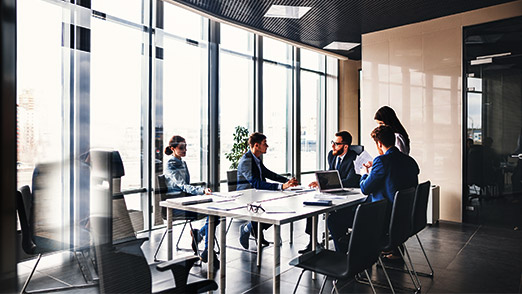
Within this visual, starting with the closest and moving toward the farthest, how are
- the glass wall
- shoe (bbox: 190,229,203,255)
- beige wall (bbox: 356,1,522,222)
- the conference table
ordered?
1. the glass wall
2. shoe (bbox: 190,229,203,255)
3. the conference table
4. beige wall (bbox: 356,1,522,222)

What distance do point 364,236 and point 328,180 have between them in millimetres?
1722

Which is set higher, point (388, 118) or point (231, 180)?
point (388, 118)

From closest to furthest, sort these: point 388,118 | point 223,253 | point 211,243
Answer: point 211,243 < point 223,253 < point 388,118

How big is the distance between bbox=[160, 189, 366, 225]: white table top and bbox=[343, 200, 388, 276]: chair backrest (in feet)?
1.68

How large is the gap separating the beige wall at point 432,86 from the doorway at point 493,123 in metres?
0.14

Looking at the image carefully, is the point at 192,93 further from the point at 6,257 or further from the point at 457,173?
the point at 457,173

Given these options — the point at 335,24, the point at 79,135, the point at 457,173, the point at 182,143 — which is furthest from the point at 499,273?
the point at 335,24

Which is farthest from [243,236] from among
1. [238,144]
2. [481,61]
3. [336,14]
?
[481,61]

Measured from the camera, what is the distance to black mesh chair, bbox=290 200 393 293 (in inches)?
92.3

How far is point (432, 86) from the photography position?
6.26m

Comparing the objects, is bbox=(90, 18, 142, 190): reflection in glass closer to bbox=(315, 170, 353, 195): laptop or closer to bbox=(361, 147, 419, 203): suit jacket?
bbox=(361, 147, 419, 203): suit jacket

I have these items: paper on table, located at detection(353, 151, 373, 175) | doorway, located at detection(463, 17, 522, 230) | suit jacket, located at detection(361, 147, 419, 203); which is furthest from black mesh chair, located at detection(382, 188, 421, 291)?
doorway, located at detection(463, 17, 522, 230)

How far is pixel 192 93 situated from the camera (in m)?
2.37

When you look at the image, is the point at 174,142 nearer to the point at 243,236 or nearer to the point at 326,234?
the point at 243,236
